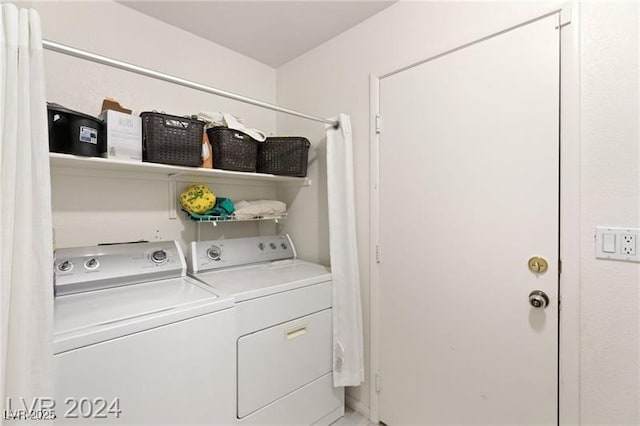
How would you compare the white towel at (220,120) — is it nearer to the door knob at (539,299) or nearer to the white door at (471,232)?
the white door at (471,232)

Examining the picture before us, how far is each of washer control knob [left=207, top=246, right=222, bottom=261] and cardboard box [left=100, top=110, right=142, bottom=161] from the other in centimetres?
65

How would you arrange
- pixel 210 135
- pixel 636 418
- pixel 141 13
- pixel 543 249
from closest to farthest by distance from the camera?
pixel 636 418 < pixel 543 249 < pixel 210 135 < pixel 141 13

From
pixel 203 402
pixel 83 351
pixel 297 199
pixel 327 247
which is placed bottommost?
pixel 203 402

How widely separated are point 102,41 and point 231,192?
1.15 metres

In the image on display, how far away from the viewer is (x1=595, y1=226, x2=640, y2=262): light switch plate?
1.04m

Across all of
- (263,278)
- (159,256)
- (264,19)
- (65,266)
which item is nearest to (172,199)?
(159,256)

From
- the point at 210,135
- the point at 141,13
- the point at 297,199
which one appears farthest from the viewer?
the point at 297,199

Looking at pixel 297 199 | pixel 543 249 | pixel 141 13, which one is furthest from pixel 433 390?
pixel 141 13

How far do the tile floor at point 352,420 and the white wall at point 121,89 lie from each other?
4.79 feet

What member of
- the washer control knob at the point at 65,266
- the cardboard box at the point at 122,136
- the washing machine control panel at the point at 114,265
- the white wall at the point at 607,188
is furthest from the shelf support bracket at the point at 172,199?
the white wall at the point at 607,188

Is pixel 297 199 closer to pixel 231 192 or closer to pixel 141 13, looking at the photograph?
pixel 231 192

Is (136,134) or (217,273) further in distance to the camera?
(217,273)

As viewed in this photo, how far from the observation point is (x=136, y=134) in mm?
1411

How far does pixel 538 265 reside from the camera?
125 centimetres
